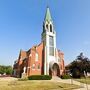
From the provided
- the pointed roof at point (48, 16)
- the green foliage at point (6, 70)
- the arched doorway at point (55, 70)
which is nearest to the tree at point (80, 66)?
the arched doorway at point (55, 70)

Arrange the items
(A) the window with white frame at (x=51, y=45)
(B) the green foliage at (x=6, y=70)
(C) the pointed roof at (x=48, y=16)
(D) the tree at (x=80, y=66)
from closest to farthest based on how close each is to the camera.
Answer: (D) the tree at (x=80, y=66) < (A) the window with white frame at (x=51, y=45) < (C) the pointed roof at (x=48, y=16) < (B) the green foliage at (x=6, y=70)

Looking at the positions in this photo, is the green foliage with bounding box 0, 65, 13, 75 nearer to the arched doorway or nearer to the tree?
the arched doorway

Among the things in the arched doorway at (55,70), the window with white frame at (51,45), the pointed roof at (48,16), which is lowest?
the arched doorway at (55,70)

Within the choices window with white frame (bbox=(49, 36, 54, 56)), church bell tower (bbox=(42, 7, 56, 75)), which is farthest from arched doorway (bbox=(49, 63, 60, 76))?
window with white frame (bbox=(49, 36, 54, 56))

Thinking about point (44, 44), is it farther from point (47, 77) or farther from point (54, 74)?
point (47, 77)

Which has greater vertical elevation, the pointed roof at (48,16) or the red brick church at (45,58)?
the pointed roof at (48,16)

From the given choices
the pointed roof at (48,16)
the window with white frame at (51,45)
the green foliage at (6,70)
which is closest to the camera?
the window with white frame at (51,45)

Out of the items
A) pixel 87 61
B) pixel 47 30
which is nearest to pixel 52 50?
pixel 47 30

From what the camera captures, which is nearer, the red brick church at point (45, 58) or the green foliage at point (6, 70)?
the red brick church at point (45, 58)

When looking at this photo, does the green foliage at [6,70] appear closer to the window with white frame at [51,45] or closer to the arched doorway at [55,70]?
the window with white frame at [51,45]

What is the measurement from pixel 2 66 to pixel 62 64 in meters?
59.9

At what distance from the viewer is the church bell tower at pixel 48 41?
52.8 m

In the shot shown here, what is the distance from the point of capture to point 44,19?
61.8 meters

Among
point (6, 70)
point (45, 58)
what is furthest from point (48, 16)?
point (6, 70)
